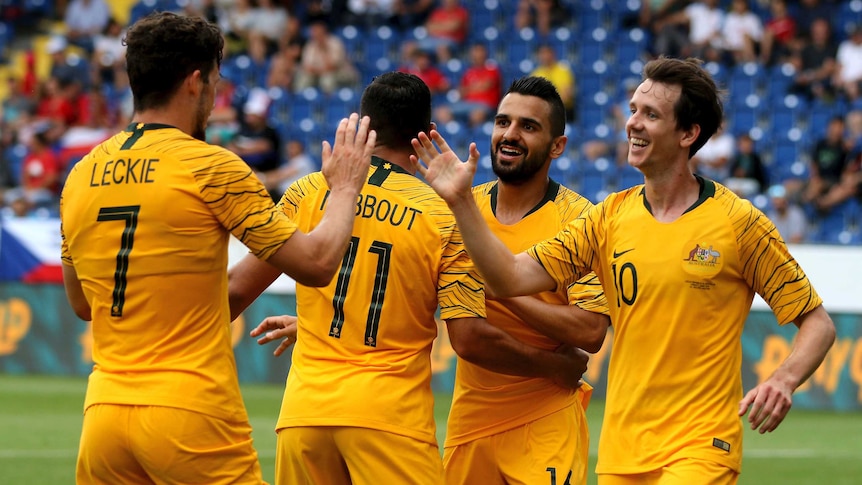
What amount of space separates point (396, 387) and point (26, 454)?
22.5ft

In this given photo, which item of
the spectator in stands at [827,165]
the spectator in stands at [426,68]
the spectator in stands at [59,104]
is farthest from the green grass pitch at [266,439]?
the spectator in stands at [426,68]

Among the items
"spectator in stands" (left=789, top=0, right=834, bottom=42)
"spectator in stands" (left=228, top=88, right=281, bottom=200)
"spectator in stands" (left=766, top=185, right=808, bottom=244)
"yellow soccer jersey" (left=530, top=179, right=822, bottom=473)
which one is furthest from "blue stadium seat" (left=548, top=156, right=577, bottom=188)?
"yellow soccer jersey" (left=530, top=179, right=822, bottom=473)

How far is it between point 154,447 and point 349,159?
Answer: 127cm

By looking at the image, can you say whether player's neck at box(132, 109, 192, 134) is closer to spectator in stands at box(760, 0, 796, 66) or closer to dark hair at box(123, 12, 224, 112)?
dark hair at box(123, 12, 224, 112)

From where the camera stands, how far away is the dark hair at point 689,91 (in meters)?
5.36

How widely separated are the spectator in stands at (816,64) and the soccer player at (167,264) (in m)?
16.4

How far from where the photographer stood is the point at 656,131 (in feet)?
17.4

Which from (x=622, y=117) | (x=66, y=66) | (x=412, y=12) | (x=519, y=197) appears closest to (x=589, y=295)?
(x=519, y=197)

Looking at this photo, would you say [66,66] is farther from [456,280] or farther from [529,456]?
[456,280]

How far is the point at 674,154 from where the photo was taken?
534cm

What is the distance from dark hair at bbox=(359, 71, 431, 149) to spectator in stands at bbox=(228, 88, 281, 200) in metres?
13.4

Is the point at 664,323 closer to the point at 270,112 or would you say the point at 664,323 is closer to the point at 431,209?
the point at 431,209

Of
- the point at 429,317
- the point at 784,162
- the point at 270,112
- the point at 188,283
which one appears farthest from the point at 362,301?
the point at 270,112

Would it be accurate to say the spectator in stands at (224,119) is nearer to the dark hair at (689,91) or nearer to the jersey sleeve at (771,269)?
the dark hair at (689,91)
